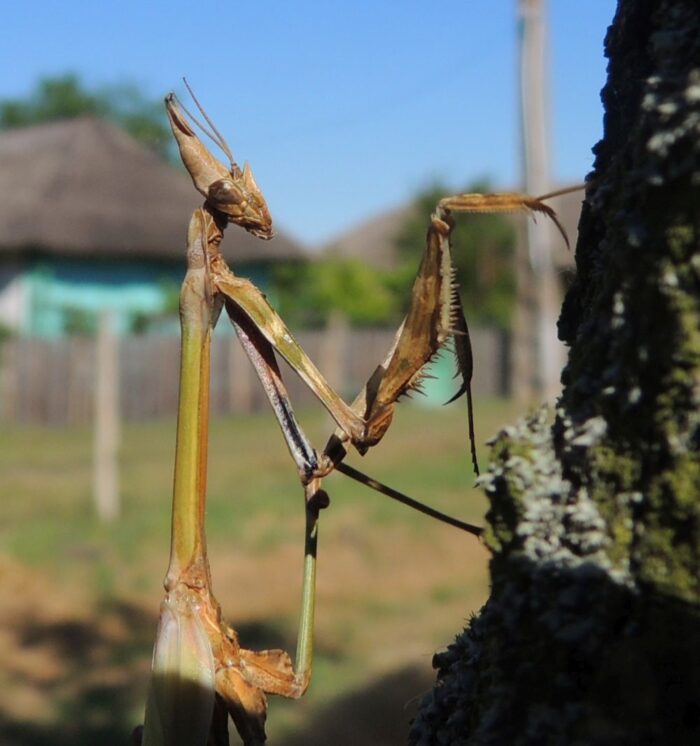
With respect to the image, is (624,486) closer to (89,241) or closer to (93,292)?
(89,241)

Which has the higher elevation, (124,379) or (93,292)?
(93,292)

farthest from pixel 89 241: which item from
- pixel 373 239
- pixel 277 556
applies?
pixel 373 239

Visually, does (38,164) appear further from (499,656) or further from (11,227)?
(499,656)

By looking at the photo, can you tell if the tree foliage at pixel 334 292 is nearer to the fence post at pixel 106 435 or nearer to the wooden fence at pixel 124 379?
the wooden fence at pixel 124 379

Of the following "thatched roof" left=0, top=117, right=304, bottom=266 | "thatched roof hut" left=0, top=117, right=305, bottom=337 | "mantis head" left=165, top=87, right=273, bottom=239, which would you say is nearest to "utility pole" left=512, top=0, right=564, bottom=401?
"thatched roof" left=0, top=117, right=304, bottom=266

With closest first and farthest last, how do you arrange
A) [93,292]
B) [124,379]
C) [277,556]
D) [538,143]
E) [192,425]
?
1. [192,425]
2. [277,556]
3. [538,143]
4. [124,379]
5. [93,292]

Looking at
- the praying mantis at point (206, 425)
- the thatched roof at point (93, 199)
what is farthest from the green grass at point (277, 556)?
the thatched roof at point (93, 199)

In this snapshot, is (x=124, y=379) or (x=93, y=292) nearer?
(x=124, y=379)

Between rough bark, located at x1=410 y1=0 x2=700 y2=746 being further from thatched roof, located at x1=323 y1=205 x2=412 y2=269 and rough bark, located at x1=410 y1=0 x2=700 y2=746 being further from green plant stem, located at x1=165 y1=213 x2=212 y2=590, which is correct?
thatched roof, located at x1=323 y1=205 x2=412 y2=269
